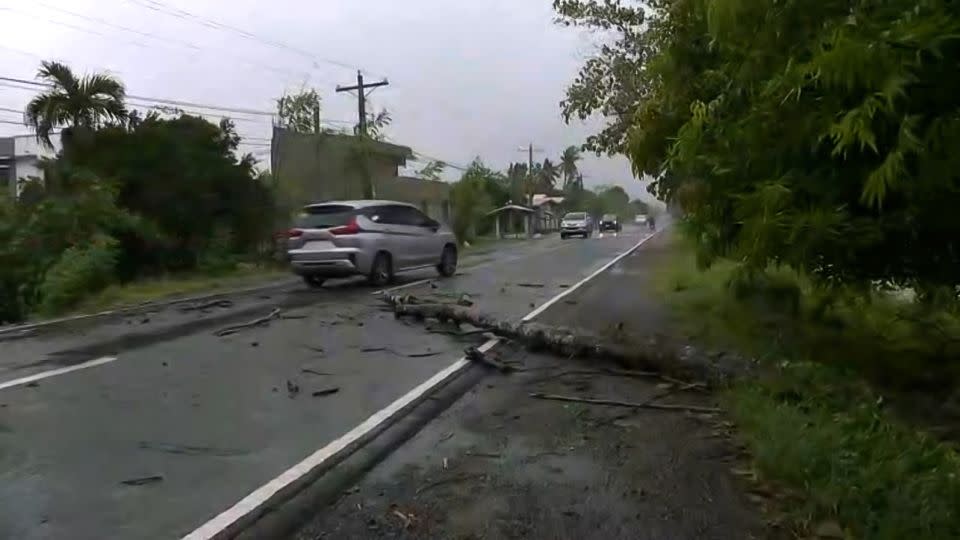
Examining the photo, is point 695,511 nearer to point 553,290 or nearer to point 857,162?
point 857,162

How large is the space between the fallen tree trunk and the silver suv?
229 inches

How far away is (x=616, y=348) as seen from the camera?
930 cm

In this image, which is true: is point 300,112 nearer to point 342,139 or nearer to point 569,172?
point 342,139

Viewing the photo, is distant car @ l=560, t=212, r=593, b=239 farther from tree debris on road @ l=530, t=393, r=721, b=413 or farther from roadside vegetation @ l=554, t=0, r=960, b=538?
tree debris on road @ l=530, t=393, r=721, b=413

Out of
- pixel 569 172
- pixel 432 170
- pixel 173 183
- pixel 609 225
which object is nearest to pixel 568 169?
pixel 569 172

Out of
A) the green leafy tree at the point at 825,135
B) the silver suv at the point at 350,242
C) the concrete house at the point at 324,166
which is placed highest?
the concrete house at the point at 324,166

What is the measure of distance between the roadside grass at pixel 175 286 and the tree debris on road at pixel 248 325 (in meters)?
3.92

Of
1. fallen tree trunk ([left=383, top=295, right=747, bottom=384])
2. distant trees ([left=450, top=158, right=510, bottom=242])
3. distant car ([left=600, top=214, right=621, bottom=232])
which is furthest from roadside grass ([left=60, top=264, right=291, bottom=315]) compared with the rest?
distant car ([left=600, top=214, right=621, bottom=232])

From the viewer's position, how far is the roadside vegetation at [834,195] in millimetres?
3529

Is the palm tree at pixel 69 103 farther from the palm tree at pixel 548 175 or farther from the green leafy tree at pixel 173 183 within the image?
the palm tree at pixel 548 175

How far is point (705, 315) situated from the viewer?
514 inches

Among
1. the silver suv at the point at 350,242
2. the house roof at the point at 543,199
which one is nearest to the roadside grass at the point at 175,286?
the silver suv at the point at 350,242

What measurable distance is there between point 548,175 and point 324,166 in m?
72.1

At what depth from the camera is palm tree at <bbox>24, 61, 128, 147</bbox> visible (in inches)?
895
